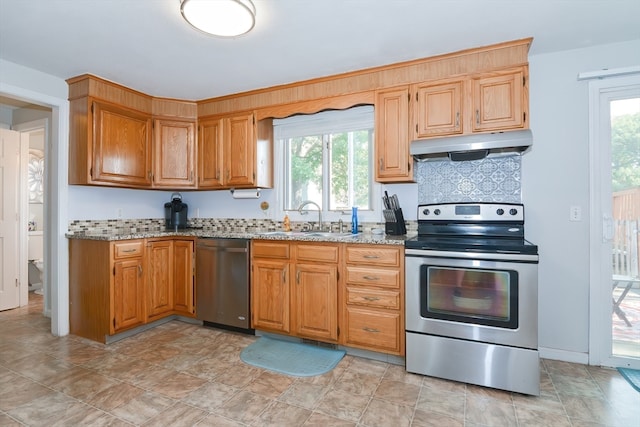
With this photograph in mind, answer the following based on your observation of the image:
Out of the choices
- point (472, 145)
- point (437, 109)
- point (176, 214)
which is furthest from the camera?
point (176, 214)

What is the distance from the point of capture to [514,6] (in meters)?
1.95

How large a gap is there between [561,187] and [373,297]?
5.54 ft

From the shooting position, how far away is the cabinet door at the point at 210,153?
11.5ft

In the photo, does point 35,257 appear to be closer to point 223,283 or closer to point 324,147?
point 223,283

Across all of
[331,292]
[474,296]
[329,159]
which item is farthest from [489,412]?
[329,159]

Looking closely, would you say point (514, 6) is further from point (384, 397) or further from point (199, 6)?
point (384, 397)

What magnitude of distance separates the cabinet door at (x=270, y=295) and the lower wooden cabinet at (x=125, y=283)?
0.78 metres

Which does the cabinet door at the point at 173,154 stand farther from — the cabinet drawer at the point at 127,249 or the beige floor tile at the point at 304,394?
the beige floor tile at the point at 304,394

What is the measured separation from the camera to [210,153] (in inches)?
140

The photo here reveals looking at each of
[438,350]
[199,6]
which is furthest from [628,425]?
[199,6]

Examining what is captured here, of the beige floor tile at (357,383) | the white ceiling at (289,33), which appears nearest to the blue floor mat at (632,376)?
the beige floor tile at (357,383)

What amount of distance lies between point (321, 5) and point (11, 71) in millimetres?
2703

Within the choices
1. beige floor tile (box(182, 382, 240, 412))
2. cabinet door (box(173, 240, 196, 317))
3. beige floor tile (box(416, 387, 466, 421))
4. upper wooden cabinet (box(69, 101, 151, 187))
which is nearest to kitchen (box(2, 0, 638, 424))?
upper wooden cabinet (box(69, 101, 151, 187))

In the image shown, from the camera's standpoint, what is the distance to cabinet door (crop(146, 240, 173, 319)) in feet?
10.3
